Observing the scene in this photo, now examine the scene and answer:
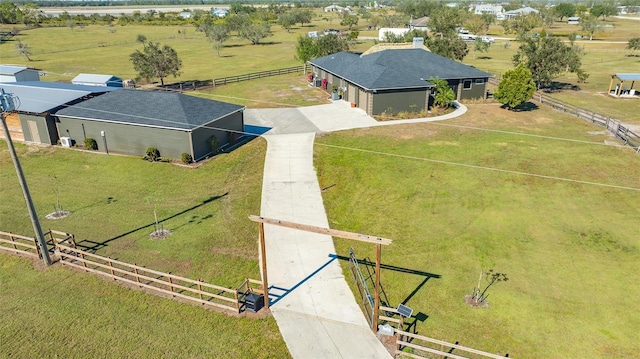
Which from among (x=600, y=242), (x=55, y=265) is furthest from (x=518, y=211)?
(x=55, y=265)

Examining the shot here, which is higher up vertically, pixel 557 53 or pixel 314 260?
pixel 557 53

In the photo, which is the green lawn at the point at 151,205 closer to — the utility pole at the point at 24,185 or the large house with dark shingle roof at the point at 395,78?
the utility pole at the point at 24,185

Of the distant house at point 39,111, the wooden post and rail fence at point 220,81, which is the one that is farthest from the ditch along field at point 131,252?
the wooden post and rail fence at point 220,81

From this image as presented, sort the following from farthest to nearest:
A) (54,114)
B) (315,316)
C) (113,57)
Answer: (113,57) → (54,114) → (315,316)

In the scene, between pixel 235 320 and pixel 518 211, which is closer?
pixel 235 320

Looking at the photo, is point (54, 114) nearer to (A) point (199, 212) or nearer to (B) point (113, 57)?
(A) point (199, 212)

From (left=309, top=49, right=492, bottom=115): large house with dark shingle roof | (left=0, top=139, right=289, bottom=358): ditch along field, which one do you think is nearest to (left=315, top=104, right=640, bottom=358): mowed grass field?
(left=0, top=139, right=289, bottom=358): ditch along field

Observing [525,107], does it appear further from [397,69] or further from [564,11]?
[564,11]

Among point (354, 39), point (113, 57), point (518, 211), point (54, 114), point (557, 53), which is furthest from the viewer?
point (354, 39)

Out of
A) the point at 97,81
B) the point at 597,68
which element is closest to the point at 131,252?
the point at 97,81
